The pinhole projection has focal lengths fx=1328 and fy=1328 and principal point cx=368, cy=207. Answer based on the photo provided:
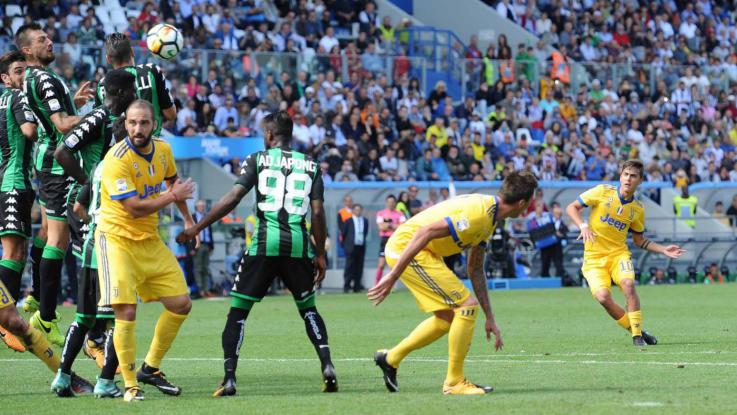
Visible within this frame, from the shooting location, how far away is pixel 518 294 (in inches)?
1027

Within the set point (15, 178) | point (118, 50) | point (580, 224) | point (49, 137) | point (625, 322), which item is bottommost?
point (625, 322)

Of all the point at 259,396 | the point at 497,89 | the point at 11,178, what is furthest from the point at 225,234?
the point at 259,396

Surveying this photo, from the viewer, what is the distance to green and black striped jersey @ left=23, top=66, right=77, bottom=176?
1160 centimetres

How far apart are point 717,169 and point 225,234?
1589 centimetres

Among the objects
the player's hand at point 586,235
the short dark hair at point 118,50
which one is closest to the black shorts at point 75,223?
the short dark hair at point 118,50

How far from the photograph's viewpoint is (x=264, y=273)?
1020 centimetres

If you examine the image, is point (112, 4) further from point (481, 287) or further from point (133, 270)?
point (481, 287)

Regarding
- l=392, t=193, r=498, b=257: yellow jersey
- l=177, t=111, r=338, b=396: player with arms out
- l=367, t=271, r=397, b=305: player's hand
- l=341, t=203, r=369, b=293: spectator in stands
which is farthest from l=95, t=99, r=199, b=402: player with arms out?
l=341, t=203, r=369, b=293: spectator in stands

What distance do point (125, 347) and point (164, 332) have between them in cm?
56

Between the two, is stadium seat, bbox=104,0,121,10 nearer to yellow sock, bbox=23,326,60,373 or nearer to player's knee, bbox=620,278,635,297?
player's knee, bbox=620,278,635,297

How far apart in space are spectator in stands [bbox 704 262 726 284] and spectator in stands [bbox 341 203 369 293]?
28.5 ft

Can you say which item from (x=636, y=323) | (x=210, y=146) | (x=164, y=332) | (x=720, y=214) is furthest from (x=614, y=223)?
(x=720, y=214)

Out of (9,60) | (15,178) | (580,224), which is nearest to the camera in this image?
(15,178)

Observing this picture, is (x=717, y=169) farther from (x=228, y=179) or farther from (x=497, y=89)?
Result: (x=228, y=179)
